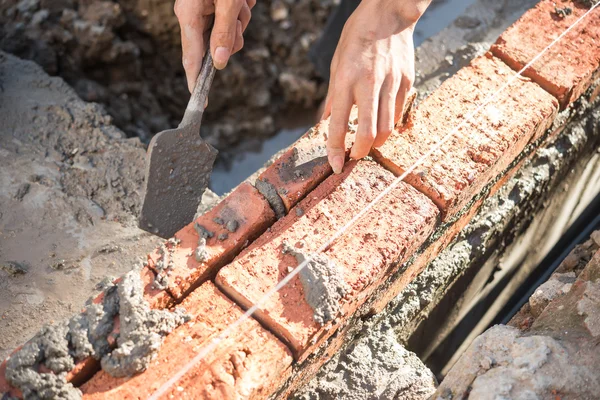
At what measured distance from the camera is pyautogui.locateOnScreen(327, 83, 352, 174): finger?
194 centimetres

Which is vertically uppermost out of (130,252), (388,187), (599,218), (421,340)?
(599,218)

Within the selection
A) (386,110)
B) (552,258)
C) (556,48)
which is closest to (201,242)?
(386,110)

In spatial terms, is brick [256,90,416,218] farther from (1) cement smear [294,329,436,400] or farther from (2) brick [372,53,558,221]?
(1) cement smear [294,329,436,400]

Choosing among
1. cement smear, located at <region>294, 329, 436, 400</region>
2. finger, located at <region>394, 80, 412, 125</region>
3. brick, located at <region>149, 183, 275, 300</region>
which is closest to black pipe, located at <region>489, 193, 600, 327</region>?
cement smear, located at <region>294, 329, 436, 400</region>

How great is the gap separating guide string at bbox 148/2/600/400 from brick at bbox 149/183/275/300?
20cm

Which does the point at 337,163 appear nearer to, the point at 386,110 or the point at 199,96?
the point at 386,110

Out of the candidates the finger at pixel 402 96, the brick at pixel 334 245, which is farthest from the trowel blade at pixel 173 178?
the finger at pixel 402 96

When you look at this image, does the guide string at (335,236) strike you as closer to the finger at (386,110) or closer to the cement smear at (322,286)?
the cement smear at (322,286)

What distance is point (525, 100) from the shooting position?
89.3 inches

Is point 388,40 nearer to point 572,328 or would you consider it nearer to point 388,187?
point 388,187

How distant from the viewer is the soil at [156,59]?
3.53m

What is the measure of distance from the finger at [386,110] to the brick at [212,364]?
2.58 ft

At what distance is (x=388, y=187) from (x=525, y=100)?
73 cm

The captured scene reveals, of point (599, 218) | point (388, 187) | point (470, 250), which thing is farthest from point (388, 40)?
point (599, 218)
